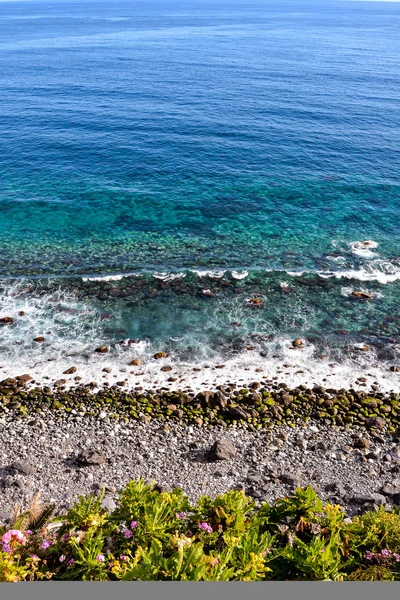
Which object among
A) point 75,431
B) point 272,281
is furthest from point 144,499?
point 272,281

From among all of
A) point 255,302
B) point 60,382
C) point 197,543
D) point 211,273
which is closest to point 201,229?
point 211,273

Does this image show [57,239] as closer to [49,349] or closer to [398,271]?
[49,349]

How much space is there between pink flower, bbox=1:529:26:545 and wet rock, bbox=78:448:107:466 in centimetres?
726

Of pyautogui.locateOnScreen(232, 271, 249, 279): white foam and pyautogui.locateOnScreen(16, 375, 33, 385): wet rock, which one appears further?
pyautogui.locateOnScreen(232, 271, 249, 279): white foam

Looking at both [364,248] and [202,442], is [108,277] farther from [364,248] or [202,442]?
[364,248]

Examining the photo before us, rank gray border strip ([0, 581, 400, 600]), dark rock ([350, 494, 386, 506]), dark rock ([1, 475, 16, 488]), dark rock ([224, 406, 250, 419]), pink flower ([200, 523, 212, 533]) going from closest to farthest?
gray border strip ([0, 581, 400, 600]) < pink flower ([200, 523, 212, 533]) < dark rock ([350, 494, 386, 506]) < dark rock ([1, 475, 16, 488]) < dark rock ([224, 406, 250, 419])

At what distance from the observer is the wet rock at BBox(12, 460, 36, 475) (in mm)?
22578

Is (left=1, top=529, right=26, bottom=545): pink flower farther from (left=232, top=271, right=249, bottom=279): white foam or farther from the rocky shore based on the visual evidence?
(left=232, top=271, right=249, bottom=279): white foam

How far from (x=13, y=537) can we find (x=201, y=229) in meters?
37.4

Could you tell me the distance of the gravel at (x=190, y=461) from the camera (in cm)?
2209

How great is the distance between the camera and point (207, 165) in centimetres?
6200

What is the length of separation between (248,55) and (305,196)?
101 m

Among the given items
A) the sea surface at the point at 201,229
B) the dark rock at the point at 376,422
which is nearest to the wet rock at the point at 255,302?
the sea surface at the point at 201,229

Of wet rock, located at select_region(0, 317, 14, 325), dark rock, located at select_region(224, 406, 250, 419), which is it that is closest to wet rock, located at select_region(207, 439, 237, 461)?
dark rock, located at select_region(224, 406, 250, 419)
